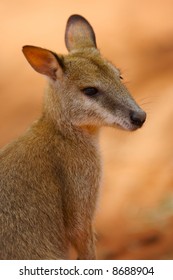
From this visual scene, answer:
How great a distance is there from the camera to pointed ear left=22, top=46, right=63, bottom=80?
10.5ft

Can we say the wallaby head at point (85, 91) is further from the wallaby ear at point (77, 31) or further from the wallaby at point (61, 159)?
the wallaby ear at point (77, 31)

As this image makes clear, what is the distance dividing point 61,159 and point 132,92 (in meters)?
0.72

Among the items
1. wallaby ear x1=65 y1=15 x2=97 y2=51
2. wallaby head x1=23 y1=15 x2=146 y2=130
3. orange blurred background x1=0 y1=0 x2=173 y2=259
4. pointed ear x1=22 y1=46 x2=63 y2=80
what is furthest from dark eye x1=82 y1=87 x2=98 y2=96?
orange blurred background x1=0 y1=0 x2=173 y2=259

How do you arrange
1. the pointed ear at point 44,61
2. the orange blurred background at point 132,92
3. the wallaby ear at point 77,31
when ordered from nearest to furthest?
the pointed ear at point 44,61 → the wallaby ear at point 77,31 → the orange blurred background at point 132,92

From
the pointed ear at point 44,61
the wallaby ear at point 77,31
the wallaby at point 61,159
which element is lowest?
the wallaby at point 61,159

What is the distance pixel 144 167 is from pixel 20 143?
0.74 metres

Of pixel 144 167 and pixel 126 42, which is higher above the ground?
pixel 126 42


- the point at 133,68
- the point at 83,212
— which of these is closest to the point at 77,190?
the point at 83,212

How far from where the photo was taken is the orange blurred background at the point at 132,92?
148 inches

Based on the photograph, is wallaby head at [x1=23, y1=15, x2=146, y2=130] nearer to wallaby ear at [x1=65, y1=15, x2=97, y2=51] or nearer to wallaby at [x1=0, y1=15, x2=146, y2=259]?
wallaby at [x1=0, y1=15, x2=146, y2=259]

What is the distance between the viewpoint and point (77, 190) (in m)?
3.31

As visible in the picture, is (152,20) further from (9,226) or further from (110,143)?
(9,226)

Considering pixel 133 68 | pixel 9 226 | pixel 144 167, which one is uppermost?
pixel 133 68

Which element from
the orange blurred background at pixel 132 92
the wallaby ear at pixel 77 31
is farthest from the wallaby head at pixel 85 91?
the orange blurred background at pixel 132 92
